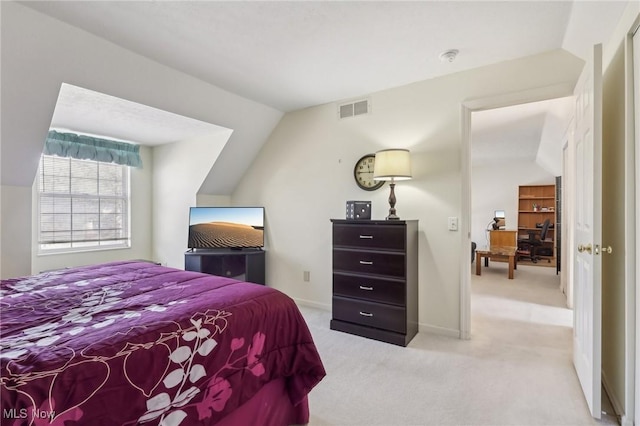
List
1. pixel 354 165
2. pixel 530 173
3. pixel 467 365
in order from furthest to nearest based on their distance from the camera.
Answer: pixel 530 173 < pixel 354 165 < pixel 467 365

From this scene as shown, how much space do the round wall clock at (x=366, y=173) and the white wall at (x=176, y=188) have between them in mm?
1796

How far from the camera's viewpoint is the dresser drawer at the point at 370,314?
267cm

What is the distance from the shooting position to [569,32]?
2127 millimetres

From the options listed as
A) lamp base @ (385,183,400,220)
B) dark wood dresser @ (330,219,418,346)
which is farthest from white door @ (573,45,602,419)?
lamp base @ (385,183,400,220)

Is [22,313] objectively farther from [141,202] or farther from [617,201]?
[141,202]

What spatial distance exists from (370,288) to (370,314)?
0.76 ft

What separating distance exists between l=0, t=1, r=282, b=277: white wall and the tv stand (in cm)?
151

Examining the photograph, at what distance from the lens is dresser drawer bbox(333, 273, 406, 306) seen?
8.81 ft

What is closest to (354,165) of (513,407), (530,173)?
(513,407)

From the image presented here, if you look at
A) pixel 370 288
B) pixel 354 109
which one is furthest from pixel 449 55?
pixel 370 288

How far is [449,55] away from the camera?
2.45 metres

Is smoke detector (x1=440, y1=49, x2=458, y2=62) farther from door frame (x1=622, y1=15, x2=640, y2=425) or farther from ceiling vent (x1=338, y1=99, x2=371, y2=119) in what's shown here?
door frame (x1=622, y1=15, x2=640, y2=425)

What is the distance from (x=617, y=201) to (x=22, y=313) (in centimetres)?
305
